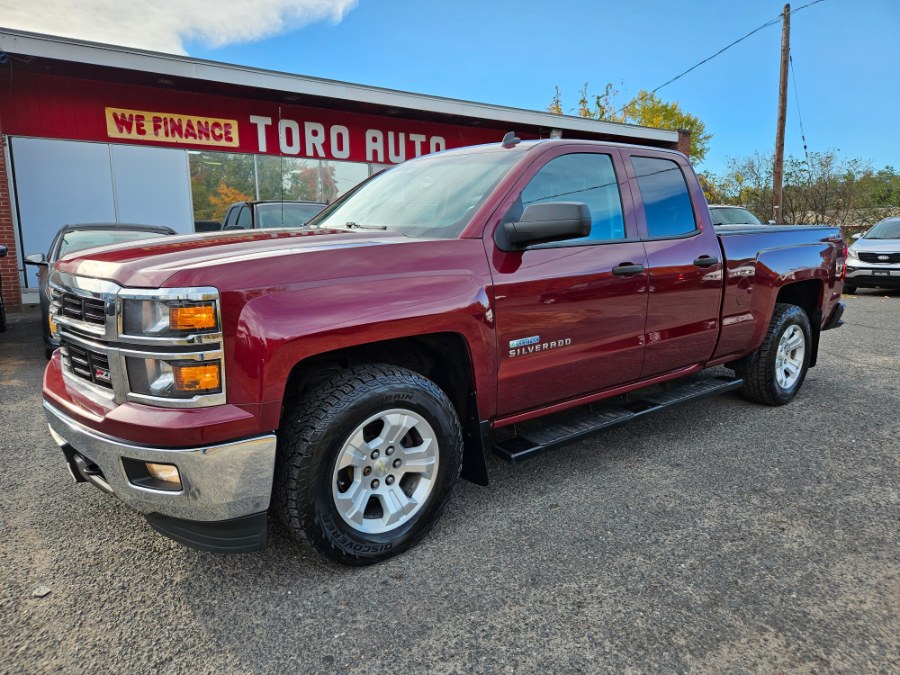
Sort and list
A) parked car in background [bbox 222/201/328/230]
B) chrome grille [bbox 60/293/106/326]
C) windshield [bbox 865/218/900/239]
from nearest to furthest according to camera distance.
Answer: chrome grille [bbox 60/293/106/326]
parked car in background [bbox 222/201/328/230]
windshield [bbox 865/218/900/239]

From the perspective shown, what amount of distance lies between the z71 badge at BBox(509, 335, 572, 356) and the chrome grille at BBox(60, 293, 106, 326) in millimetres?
1707

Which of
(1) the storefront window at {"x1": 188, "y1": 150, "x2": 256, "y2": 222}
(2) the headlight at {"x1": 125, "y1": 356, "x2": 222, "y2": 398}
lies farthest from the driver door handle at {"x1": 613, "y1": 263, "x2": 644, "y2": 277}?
(1) the storefront window at {"x1": 188, "y1": 150, "x2": 256, "y2": 222}

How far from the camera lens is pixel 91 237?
684cm

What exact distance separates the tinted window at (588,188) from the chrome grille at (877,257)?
11.8 meters

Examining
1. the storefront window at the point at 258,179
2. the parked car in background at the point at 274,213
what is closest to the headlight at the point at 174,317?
the parked car in background at the point at 274,213

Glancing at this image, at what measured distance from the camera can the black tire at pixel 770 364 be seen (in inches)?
175

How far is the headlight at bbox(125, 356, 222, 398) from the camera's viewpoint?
6.68ft

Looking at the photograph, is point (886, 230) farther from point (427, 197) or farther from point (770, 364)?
point (427, 197)

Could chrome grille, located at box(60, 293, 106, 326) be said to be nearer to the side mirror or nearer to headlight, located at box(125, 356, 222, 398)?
headlight, located at box(125, 356, 222, 398)

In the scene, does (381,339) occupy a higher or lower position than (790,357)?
higher

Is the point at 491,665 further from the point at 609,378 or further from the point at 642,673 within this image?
the point at 609,378

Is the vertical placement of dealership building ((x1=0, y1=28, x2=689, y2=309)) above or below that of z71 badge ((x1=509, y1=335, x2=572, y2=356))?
above

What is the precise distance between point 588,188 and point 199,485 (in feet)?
8.25

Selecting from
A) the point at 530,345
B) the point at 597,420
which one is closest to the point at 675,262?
the point at 597,420
